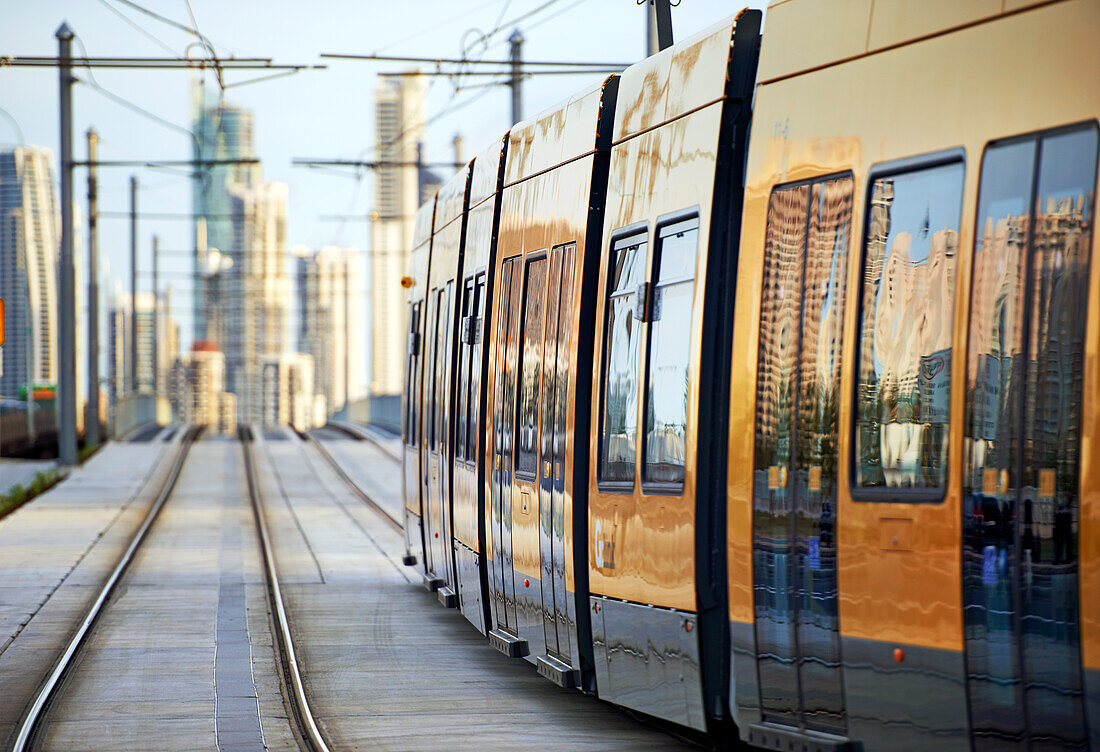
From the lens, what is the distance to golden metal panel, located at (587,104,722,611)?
260 inches

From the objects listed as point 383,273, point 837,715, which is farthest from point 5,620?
point 383,273

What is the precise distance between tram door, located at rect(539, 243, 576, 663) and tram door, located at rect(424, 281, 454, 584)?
3.15 m

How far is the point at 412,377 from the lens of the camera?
564 inches

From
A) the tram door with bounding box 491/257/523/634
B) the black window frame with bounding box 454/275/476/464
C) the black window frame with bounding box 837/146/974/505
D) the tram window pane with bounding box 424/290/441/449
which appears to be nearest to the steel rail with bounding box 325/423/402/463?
the tram window pane with bounding box 424/290/441/449

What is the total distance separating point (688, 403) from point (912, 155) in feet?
5.31

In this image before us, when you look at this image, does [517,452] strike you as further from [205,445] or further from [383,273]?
[383,273]

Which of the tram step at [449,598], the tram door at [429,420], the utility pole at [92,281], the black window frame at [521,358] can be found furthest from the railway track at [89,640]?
the utility pole at [92,281]

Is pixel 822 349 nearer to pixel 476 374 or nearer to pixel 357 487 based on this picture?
pixel 476 374

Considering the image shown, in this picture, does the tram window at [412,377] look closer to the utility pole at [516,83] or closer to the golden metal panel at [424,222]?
the golden metal panel at [424,222]

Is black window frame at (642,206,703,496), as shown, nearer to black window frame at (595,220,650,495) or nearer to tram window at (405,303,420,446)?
black window frame at (595,220,650,495)

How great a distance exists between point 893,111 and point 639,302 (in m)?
1.92

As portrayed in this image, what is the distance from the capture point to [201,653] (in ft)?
35.8

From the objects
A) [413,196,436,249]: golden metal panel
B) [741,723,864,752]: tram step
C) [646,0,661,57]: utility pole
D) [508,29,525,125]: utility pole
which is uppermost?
[508,29,525,125]: utility pole

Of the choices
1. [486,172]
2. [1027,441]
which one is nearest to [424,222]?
[486,172]
